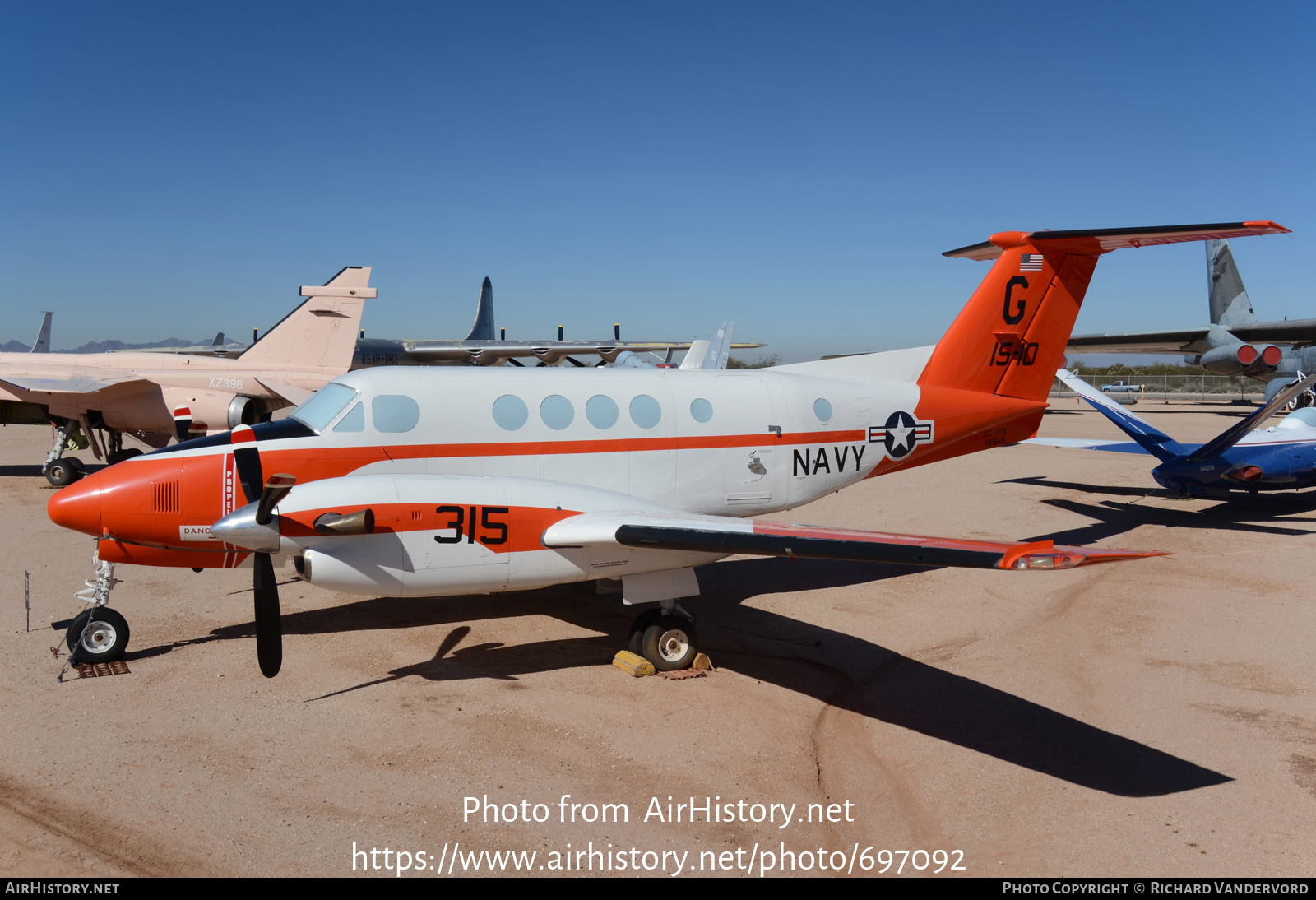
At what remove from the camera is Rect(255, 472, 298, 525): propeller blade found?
20.0 feet

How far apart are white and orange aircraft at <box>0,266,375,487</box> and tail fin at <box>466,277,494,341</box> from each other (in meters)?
47.1

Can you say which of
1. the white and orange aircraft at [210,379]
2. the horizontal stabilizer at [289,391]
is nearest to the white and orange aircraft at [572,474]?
the horizontal stabilizer at [289,391]

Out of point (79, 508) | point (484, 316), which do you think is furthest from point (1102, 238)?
point (484, 316)

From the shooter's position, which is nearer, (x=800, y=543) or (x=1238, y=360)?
(x=800, y=543)


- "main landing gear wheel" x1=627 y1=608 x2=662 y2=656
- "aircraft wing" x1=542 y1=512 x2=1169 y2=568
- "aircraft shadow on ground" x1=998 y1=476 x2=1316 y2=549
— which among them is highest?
"aircraft wing" x1=542 y1=512 x2=1169 y2=568

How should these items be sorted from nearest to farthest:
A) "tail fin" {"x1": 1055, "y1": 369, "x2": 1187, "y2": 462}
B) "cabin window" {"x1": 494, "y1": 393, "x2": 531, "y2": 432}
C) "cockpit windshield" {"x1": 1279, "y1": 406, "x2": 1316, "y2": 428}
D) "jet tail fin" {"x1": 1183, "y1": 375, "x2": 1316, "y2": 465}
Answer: "cabin window" {"x1": 494, "y1": 393, "x2": 531, "y2": 432} < "jet tail fin" {"x1": 1183, "y1": 375, "x2": 1316, "y2": 465} < "tail fin" {"x1": 1055, "y1": 369, "x2": 1187, "y2": 462} < "cockpit windshield" {"x1": 1279, "y1": 406, "x2": 1316, "y2": 428}

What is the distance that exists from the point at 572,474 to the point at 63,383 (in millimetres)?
17311

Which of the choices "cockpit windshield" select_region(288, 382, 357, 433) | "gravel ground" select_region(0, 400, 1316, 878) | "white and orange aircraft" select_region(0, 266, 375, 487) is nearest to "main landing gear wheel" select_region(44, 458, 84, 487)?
"white and orange aircraft" select_region(0, 266, 375, 487)

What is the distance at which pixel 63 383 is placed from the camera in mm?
18875

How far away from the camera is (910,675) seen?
7.76 m

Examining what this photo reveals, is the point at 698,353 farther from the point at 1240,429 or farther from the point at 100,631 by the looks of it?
the point at 100,631

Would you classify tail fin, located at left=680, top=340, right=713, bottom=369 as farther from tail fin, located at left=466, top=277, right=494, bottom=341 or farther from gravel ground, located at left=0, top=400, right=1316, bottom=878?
tail fin, located at left=466, top=277, right=494, bottom=341
